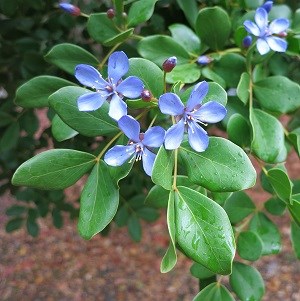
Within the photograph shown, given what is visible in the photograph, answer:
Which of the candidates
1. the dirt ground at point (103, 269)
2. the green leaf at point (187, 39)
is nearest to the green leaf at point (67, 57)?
the green leaf at point (187, 39)

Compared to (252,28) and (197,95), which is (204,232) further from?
(252,28)

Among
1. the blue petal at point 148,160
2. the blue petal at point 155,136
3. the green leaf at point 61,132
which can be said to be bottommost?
the green leaf at point 61,132

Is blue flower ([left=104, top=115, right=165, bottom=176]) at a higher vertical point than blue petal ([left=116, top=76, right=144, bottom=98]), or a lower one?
lower

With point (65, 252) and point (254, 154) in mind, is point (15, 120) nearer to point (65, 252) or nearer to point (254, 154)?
point (254, 154)

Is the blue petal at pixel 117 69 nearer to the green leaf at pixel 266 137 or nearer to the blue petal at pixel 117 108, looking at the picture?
the blue petal at pixel 117 108

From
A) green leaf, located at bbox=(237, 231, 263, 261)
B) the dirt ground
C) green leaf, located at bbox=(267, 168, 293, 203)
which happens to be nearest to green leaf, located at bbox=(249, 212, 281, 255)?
green leaf, located at bbox=(237, 231, 263, 261)

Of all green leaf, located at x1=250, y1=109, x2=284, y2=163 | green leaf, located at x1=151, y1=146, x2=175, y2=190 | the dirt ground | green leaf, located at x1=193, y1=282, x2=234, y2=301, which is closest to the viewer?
green leaf, located at x1=151, y1=146, x2=175, y2=190

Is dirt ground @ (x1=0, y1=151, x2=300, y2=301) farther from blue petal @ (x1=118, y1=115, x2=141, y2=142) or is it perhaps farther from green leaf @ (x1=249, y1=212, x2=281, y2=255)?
blue petal @ (x1=118, y1=115, x2=141, y2=142)
